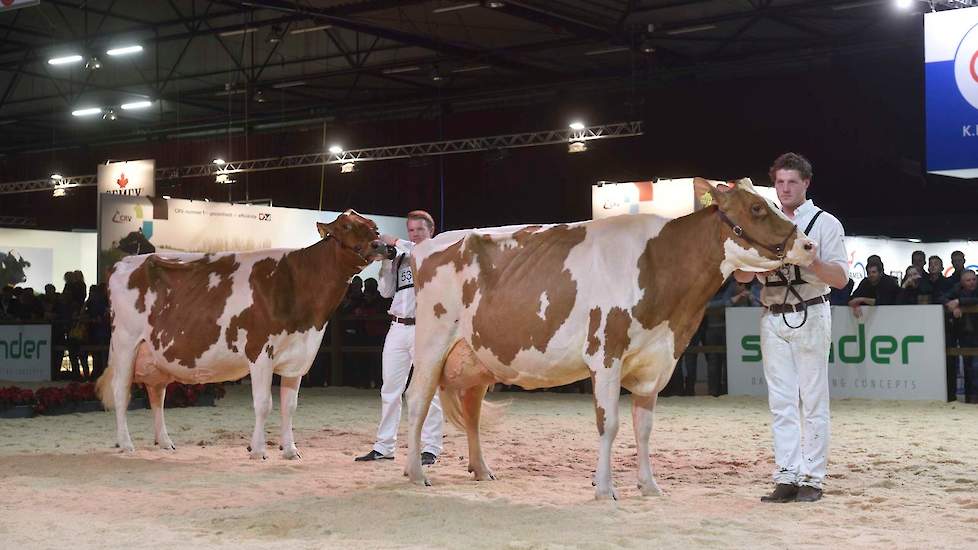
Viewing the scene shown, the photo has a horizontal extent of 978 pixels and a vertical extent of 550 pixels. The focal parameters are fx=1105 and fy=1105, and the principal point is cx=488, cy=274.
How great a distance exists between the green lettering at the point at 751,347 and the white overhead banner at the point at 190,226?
7811 millimetres

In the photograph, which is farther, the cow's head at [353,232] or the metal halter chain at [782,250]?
the cow's head at [353,232]

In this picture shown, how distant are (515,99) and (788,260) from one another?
24.0 meters

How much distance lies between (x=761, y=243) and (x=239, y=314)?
458 cm

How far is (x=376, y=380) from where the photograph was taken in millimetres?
17125

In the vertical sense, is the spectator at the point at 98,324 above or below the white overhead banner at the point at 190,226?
below

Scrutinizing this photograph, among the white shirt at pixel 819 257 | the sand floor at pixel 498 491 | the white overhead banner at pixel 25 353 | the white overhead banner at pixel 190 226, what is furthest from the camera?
the white overhead banner at pixel 25 353

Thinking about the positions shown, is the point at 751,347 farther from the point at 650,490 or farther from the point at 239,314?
the point at 650,490

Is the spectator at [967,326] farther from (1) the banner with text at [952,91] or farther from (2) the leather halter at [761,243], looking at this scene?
(2) the leather halter at [761,243]

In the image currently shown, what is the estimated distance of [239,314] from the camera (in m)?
9.12

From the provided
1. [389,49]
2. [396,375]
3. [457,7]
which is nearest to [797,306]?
[396,375]

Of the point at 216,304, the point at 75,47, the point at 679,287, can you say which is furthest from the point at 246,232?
the point at 679,287

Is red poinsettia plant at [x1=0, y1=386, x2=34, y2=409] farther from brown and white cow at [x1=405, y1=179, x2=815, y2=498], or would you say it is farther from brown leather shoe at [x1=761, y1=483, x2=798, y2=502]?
brown leather shoe at [x1=761, y1=483, x2=798, y2=502]

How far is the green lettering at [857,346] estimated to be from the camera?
13352 millimetres

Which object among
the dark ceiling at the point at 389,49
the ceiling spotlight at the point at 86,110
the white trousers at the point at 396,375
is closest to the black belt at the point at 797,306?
the white trousers at the point at 396,375
